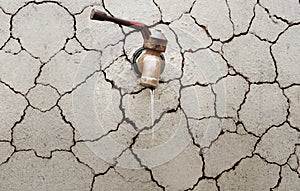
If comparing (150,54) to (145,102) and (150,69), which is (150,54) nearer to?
(150,69)

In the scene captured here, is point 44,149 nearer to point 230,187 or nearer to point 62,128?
point 62,128

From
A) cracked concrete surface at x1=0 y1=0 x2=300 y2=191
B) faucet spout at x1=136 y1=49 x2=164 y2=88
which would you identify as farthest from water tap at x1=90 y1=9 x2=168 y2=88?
cracked concrete surface at x1=0 y1=0 x2=300 y2=191

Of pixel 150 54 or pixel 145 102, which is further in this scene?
pixel 145 102

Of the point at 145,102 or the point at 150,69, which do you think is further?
the point at 145,102

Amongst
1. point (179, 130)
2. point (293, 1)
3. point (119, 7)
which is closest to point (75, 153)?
point (179, 130)

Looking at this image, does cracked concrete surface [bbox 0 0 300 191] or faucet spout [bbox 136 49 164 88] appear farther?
cracked concrete surface [bbox 0 0 300 191]

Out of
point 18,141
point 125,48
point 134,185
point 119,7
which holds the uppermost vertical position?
point 119,7

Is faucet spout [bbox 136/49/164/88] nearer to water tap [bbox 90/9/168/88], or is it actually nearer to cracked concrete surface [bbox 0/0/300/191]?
water tap [bbox 90/9/168/88]

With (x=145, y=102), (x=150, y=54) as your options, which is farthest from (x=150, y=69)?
(x=145, y=102)

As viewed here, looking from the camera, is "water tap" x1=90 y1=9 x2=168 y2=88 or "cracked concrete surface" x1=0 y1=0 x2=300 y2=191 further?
"cracked concrete surface" x1=0 y1=0 x2=300 y2=191
